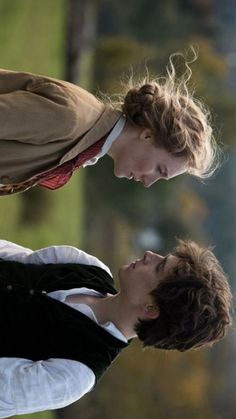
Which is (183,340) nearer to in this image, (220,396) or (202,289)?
(202,289)

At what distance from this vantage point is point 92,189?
344 cm

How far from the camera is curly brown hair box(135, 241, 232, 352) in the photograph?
3.78 feet

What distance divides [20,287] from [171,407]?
2022 mm

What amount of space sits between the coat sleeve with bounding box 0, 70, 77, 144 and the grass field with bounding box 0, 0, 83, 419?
1595mm

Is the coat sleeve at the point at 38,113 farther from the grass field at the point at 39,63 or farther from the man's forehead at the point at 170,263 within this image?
the grass field at the point at 39,63

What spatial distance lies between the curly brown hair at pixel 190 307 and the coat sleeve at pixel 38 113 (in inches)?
12.1

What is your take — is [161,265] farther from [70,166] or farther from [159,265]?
[70,166]

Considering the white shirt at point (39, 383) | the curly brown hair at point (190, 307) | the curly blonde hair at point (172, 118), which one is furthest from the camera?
the curly blonde hair at point (172, 118)

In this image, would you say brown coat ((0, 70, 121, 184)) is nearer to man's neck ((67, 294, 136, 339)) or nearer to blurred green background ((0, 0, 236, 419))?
man's neck ((67, 294, 136, 339))

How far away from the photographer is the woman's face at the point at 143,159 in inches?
49.9

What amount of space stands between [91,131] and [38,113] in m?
0.11

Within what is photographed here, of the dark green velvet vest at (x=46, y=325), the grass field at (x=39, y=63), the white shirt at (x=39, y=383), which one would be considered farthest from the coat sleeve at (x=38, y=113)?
the grass field at (x=39, y=63)

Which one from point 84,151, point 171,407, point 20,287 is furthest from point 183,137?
point 171,407

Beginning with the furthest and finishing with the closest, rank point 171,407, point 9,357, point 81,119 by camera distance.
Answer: point 171,407, point 81,119, point 9,357
